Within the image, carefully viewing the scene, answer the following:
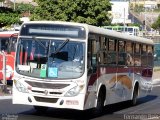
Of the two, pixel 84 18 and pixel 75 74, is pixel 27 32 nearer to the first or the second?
pixel 75 74

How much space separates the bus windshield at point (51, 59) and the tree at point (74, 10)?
32275 millimetres

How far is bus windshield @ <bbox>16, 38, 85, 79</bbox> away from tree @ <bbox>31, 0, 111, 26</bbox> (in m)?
32.3

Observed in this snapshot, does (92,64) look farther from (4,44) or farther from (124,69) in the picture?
(4,44)

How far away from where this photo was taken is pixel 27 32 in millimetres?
14734

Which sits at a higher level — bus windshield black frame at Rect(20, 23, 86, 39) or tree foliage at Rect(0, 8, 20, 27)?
bus windshield black frame at Rect(20, 23, 86, 39)

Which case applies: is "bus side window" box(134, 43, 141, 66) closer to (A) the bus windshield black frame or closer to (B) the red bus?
(A) the bus windshield black frame

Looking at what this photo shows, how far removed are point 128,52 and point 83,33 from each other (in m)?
4.56

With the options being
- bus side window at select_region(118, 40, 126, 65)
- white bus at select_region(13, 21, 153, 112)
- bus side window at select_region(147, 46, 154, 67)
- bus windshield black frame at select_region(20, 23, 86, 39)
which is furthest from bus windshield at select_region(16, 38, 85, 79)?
bus side window at select_region(147, 46, 154, 67)

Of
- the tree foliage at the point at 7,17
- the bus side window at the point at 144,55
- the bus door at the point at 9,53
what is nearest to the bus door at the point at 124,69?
the bus side window at the point at 144,55

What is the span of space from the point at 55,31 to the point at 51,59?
0.77m

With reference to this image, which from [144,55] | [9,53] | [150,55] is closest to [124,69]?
[144,55]

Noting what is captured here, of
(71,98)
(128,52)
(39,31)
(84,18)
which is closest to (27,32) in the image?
(39,31)

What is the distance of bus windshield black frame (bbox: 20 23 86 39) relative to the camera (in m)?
14.3

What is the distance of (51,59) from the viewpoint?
1422 centimetres
